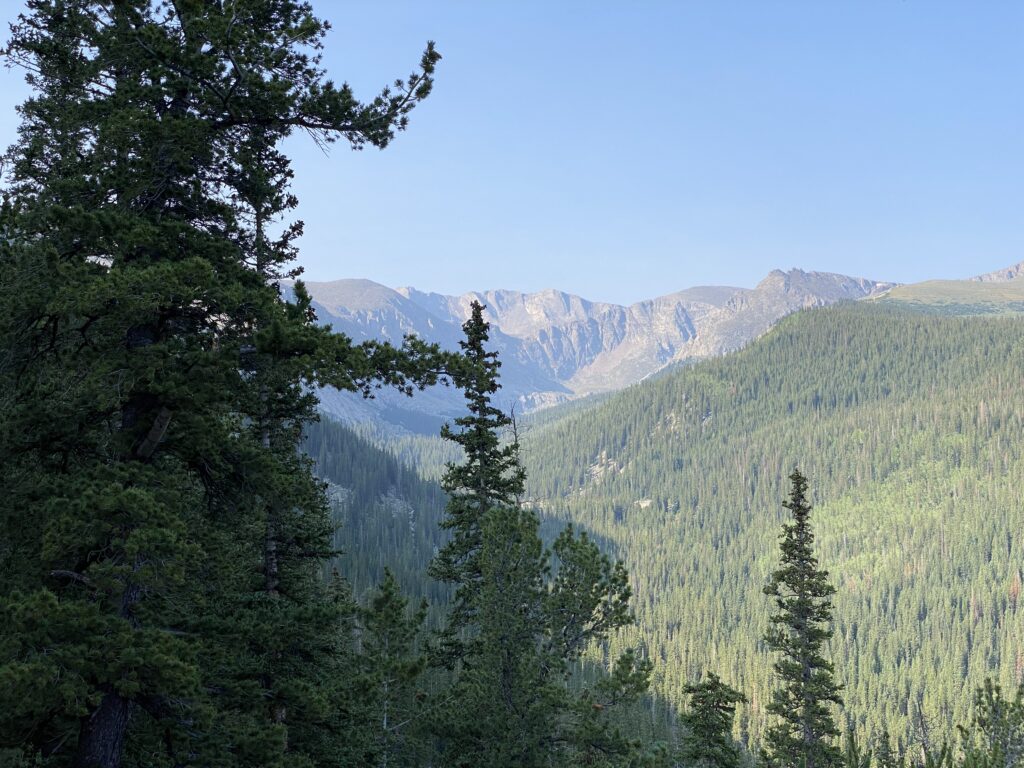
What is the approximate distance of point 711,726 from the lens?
25.9 m

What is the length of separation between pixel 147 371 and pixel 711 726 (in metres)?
23.2

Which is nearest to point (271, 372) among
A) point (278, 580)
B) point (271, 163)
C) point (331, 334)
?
point (331, 334)

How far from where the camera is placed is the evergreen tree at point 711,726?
84.6ft

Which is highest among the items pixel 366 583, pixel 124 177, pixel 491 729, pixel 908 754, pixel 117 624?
pixel 124 177

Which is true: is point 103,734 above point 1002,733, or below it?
above

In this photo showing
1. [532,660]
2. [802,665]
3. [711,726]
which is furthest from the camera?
[802,665]

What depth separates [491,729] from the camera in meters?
17.7

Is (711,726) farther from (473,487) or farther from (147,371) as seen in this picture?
(147,371)

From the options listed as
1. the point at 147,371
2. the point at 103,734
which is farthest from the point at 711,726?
the point at 147,371

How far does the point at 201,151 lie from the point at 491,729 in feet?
45.5

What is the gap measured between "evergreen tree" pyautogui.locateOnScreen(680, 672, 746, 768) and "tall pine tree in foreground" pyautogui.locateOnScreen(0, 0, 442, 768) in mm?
17569

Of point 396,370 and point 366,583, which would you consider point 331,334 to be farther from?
point 366,583

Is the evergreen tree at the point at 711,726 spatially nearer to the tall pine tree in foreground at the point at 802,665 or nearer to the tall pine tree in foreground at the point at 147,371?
the tall pine tree in foreground at the point at 802,665

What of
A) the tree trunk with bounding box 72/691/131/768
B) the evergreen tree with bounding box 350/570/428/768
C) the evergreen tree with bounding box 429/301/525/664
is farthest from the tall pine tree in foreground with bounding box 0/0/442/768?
the evergreen tree with bounding box 429/301/525/664
